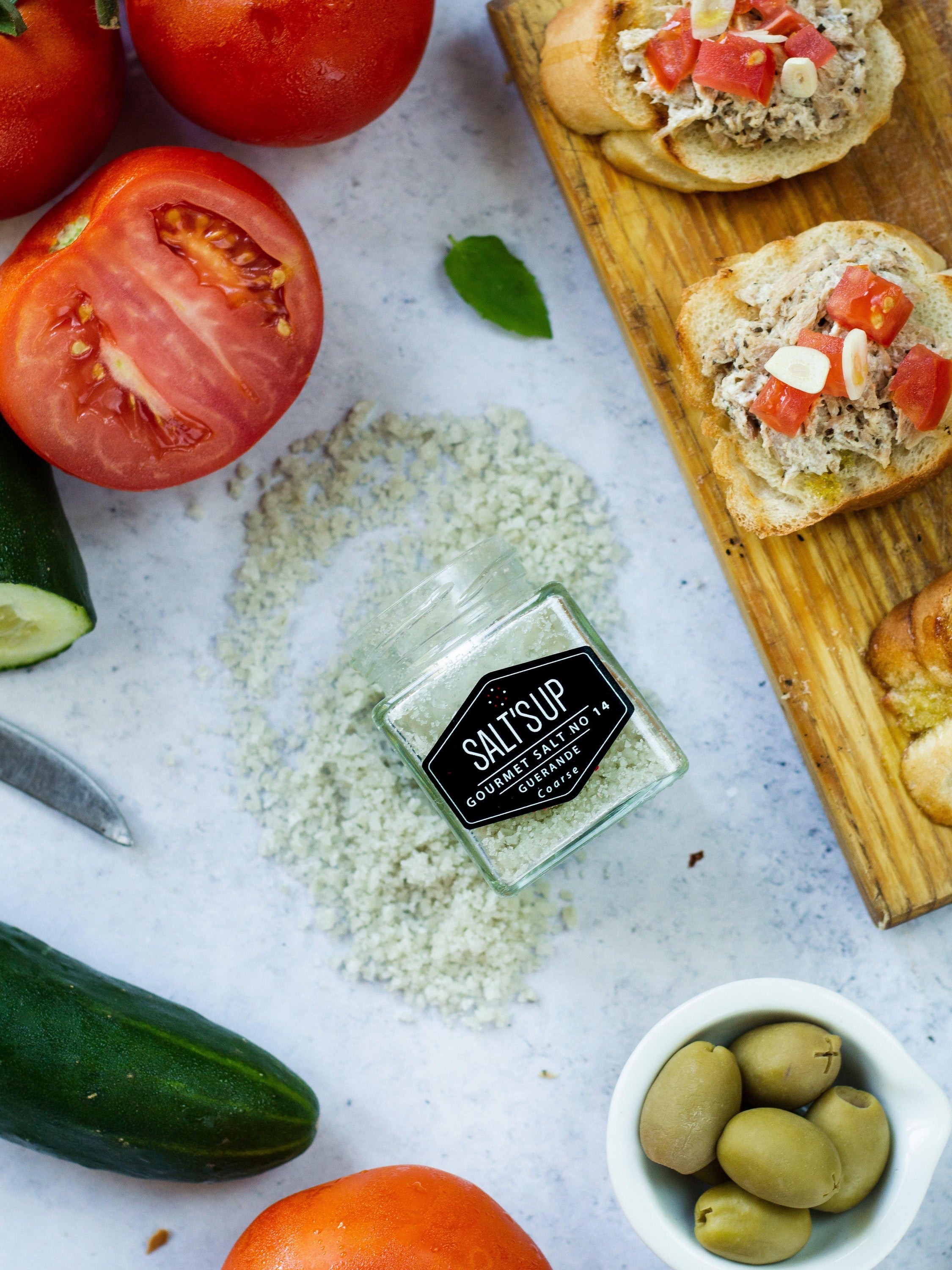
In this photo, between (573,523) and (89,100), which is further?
(573,523)

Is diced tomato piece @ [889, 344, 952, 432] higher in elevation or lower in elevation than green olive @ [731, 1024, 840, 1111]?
higher

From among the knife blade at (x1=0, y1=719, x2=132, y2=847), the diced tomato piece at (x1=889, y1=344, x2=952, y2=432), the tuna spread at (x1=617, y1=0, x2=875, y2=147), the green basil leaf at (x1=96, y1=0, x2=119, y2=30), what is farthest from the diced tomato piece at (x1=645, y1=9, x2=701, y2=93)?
the knife blade at (x1=0, y1=719, x2=132, y2=847)

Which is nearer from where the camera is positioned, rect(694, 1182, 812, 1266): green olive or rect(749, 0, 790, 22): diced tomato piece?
rect(694, 1182, 812, 1266): green olive

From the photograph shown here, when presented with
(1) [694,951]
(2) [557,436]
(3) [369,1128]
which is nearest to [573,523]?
(2) [557,436]

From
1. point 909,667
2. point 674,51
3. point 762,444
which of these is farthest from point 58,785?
point 674,51

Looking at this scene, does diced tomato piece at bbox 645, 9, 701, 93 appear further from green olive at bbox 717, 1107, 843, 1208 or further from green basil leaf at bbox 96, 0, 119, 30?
green olive at bbox 717, 1107, 843, 1208

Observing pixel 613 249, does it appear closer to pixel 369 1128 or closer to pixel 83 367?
pixel 83 367
